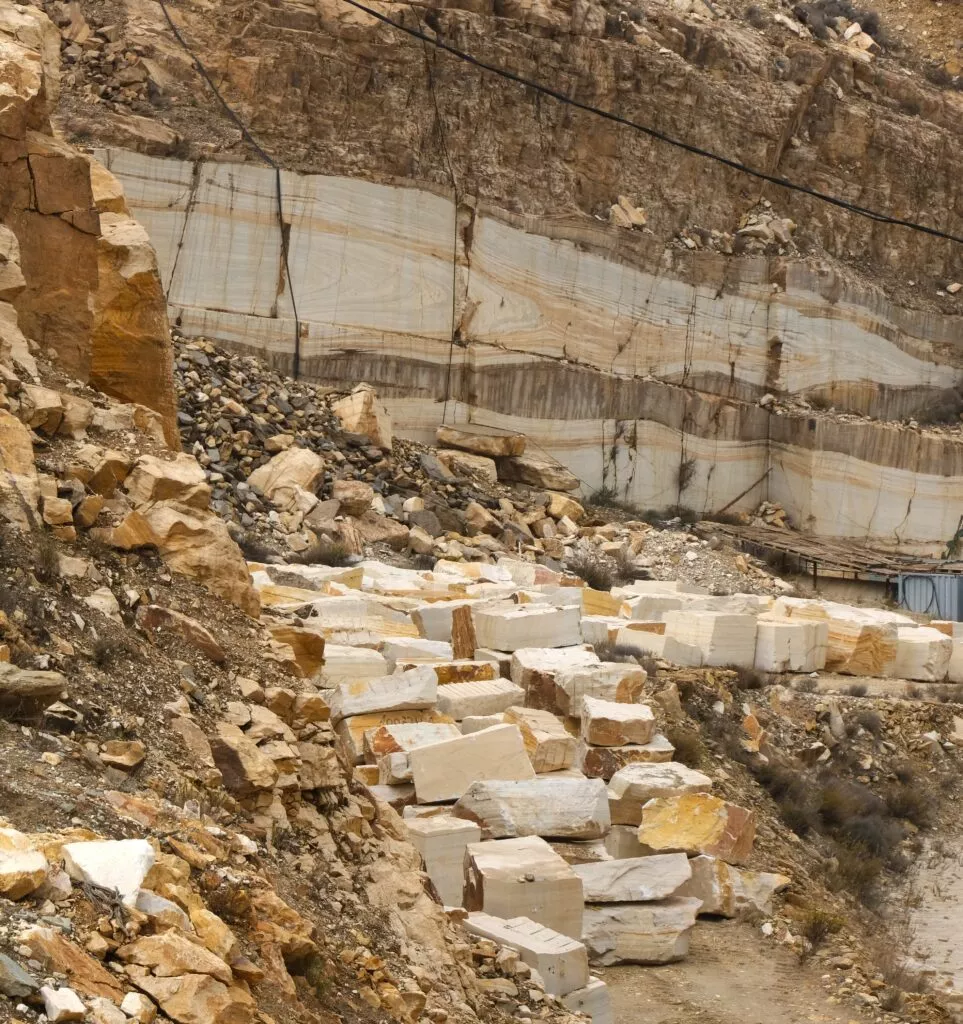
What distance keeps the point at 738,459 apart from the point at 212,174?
10.3m

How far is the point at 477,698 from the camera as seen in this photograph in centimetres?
943

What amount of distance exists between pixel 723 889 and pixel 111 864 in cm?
549

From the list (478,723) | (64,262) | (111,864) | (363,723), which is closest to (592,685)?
(478,723)

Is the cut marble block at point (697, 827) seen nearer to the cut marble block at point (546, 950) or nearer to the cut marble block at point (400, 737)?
the cut marble block at point (400, 737)

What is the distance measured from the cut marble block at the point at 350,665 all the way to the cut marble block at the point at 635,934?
2.58 metres

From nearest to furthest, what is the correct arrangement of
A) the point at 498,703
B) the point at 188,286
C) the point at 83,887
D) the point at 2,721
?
the point at 83,887 < the point at 2,721 < the point at 498,703 < the point at 188,286

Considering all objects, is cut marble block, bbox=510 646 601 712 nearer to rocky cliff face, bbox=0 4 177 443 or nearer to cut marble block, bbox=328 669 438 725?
cut marble block, bbox=328 669 438 725

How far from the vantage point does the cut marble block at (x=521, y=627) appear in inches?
445

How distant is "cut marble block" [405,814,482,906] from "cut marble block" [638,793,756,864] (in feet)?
4.94

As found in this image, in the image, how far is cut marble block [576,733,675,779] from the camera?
9.34 metres

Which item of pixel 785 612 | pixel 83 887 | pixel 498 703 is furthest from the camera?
pixel 785 612

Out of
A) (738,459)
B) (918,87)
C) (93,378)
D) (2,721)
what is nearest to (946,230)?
(918,87)

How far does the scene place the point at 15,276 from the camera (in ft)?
23.0

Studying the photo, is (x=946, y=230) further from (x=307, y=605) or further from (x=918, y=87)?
(x=307, y=605)
